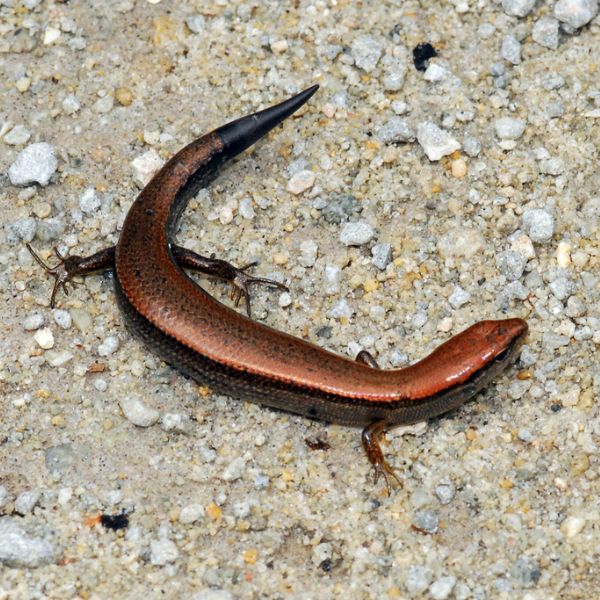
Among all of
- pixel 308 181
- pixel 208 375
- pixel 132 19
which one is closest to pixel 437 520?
pixel 208 375

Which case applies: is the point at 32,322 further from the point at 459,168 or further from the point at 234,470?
the point at 459,168

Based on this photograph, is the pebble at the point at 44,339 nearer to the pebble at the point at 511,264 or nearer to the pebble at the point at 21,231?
the pebble at the point at 21,231

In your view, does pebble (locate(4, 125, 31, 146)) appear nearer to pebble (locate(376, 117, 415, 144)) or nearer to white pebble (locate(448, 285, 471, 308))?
pebble (locate(376, 117, 415, 144))

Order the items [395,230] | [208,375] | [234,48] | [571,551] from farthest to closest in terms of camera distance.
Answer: [234,48] → [395,230] → [208,375] → [571,551]

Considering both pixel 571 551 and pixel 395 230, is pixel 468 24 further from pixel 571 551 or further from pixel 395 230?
pixel 571 551

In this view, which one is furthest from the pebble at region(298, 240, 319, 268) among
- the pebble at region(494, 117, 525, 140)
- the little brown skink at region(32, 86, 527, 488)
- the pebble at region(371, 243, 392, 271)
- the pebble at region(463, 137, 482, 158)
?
the pebble at region(494, 117, 525, 140)
